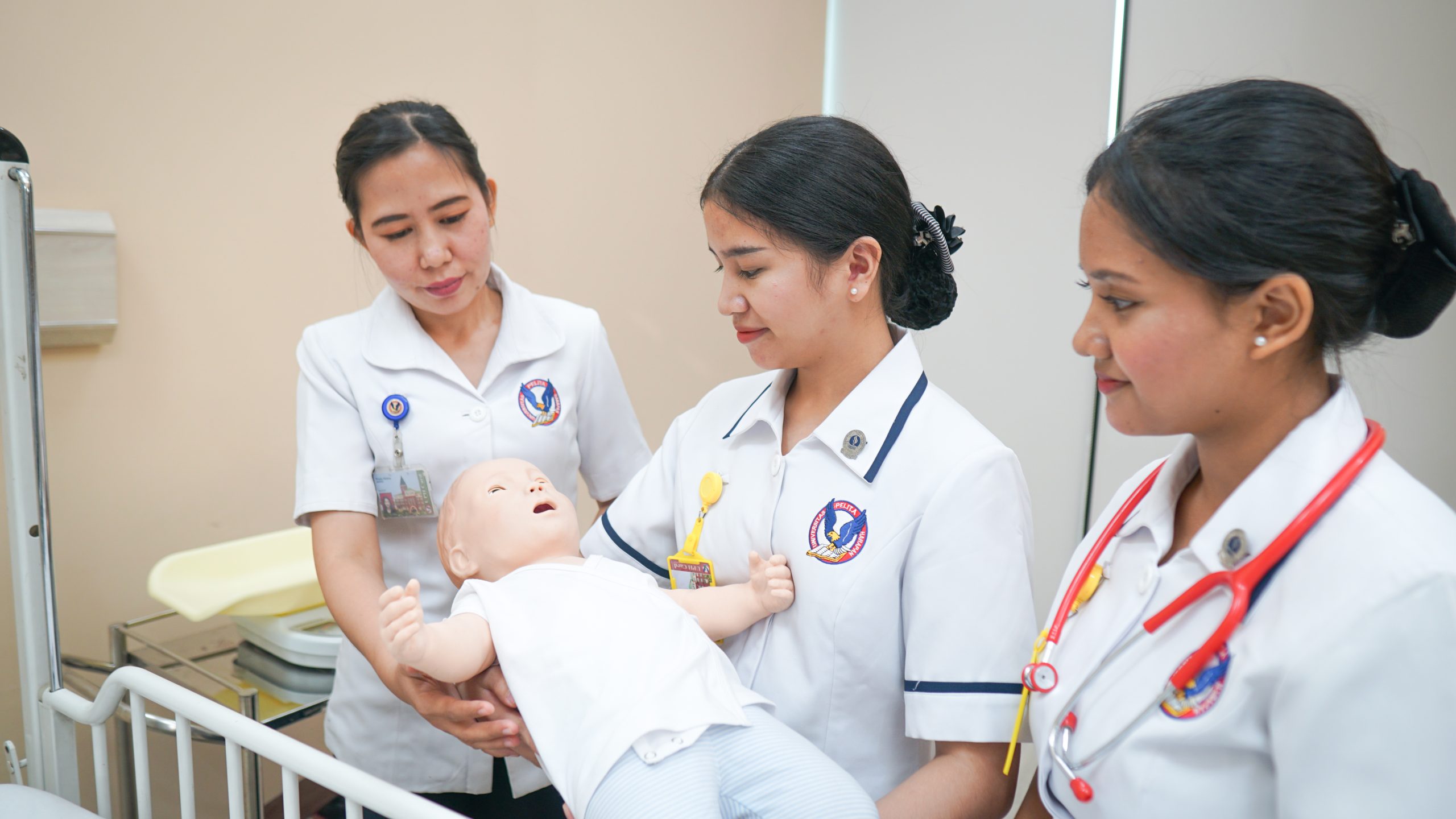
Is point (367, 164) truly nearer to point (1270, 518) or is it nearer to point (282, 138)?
point (282, 138)

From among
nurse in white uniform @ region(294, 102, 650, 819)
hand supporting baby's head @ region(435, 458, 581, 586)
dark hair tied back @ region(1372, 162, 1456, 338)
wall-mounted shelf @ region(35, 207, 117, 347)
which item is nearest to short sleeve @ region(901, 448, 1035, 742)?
dark hair tied back @ region(1372, 162, 1456, 338)

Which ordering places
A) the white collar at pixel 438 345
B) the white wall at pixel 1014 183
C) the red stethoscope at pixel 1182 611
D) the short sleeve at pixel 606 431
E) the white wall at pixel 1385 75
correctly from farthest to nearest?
the white wall at pixel 1014 183, the white wall at pixel 1385 75, the short sleeve at pixel 606 431, the white collar at pixel 438 345, the red stethoscope at pixel 1182 611

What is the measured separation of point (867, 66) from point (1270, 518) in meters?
3.39

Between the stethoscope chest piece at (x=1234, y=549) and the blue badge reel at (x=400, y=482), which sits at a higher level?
the stethoscope chest piece at (x=1234, y=549)

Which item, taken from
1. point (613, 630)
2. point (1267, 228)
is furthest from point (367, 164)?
point (1267, 228)

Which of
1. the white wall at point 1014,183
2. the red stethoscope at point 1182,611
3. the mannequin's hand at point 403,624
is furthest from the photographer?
the white wall at point 1014,183

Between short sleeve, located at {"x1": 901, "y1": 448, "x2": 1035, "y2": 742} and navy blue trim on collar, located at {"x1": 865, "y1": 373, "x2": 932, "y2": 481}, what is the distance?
0.10 meters

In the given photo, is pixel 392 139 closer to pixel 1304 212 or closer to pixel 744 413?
pixel 744 413

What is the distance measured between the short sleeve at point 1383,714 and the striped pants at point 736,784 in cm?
49

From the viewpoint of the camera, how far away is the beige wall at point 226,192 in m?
2.12

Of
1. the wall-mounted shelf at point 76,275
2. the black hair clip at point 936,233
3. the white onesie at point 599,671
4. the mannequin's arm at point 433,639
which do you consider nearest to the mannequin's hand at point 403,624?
the mannequin's arm at point 433,639

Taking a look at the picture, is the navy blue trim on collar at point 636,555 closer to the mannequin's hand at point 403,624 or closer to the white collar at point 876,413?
the white collar at point 876,413

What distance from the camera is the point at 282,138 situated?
7.98 feet

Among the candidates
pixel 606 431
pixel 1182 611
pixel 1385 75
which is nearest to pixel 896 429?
pixel 1182 611
